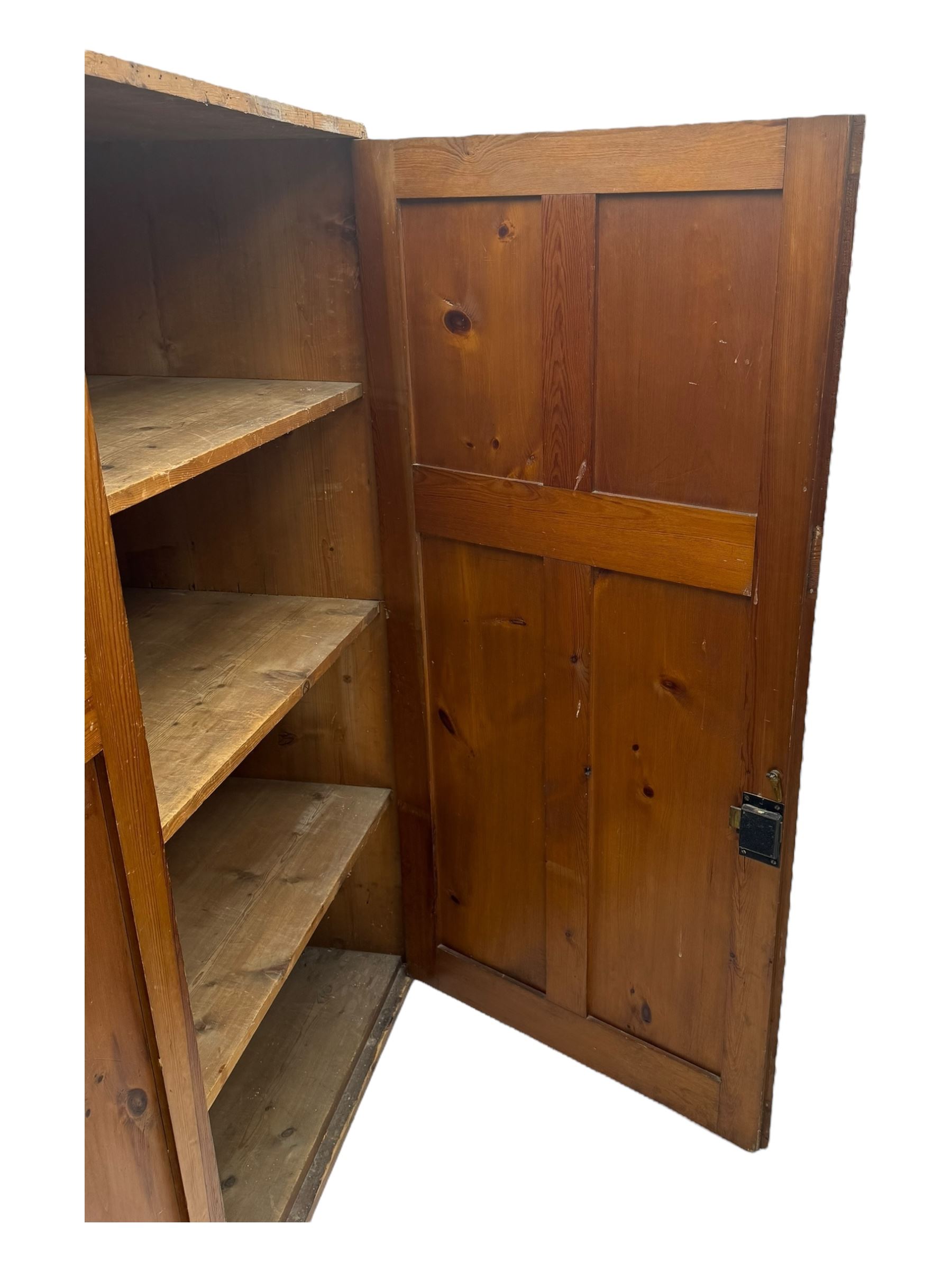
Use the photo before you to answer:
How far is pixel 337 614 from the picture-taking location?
2.04 meters

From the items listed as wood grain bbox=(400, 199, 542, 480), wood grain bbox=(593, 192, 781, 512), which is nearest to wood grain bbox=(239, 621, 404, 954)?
wood grain bbox=(400, 199, 542, 480)

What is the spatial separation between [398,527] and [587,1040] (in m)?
1.20

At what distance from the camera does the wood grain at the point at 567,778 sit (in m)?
1.85

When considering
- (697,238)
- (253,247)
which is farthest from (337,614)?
(697,238)

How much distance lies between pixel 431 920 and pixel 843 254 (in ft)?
5.49

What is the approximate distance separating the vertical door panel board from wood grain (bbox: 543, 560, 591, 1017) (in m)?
0.02

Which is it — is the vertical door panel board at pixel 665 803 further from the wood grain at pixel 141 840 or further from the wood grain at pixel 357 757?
the wood grain at pixel 141 840

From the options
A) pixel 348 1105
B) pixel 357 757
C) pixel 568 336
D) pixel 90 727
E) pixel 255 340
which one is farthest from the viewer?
pixel 357 757

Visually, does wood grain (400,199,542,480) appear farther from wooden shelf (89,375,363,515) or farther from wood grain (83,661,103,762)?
wood grain (83,661,103,762)

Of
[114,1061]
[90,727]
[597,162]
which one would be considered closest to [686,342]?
[597,162]

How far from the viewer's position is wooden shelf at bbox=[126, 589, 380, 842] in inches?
58.0

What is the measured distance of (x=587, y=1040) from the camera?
2.16m

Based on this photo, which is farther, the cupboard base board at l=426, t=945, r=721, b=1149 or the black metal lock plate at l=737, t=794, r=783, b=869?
the cupboard base board at l=426, t=945, r=721, b=1149

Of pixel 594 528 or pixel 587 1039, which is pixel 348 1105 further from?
pixel 594 528
